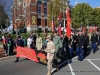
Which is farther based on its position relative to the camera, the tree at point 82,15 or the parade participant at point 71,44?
the tree at point 82,15

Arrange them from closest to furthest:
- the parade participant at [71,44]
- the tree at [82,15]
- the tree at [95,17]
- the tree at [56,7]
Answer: the parade participant at [71,44] → the tree at [56,7] → the tree at [82,15] → the tree at [95,17]

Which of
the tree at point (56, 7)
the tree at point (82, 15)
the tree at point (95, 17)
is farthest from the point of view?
the tree at point (95, 17)

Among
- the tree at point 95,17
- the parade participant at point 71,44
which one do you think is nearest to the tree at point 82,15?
the tree at point 95,17

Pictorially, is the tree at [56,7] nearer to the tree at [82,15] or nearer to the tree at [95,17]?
the tree at [82,15]

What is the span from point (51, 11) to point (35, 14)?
8.11 metres

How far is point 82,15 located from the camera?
53.9 metres

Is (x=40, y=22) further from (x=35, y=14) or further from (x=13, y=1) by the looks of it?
(x=13, y=1)

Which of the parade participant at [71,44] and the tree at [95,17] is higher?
the tree at [95,17]

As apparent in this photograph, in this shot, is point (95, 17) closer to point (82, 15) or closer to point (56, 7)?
point (82, 15)

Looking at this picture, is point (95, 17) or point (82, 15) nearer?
point (82, 15)

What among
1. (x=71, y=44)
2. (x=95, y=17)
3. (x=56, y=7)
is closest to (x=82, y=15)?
(x=95, y=17)

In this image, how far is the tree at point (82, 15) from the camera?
175 feet

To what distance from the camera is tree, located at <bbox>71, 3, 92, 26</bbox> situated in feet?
175

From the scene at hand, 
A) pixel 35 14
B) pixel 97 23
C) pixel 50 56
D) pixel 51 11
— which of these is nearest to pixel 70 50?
pixel 50 56
